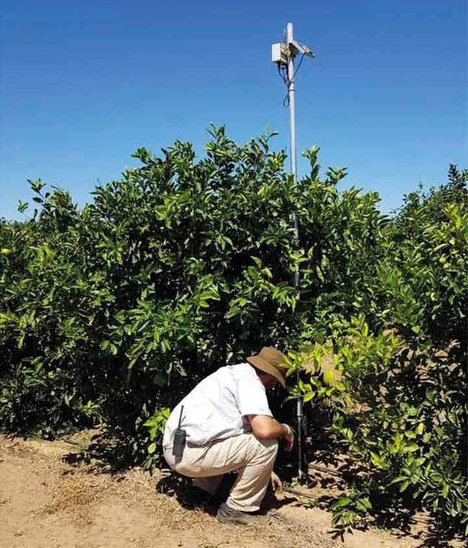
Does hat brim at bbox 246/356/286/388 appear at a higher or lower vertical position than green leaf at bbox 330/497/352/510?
higher

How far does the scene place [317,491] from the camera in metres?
3.97

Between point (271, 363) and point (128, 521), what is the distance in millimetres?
1372

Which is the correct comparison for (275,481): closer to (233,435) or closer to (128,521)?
(233,435)

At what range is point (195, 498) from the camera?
12.8 ft

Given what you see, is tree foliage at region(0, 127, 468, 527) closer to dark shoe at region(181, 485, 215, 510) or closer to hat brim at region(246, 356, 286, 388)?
hat brim at region(246, 356, 286, 388)

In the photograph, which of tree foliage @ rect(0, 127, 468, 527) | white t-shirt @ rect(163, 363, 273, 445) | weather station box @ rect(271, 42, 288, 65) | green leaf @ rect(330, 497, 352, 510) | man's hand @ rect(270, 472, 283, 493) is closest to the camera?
tree foliage @ rect(0, 127, 468, 527)

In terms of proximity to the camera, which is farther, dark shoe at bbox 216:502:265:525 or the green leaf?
dark shoe at bbox 216:502:265:525

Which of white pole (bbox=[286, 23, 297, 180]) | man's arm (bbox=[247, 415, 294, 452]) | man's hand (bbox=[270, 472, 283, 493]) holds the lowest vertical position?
man's hand (bbox=[270, 472, 283, 493])

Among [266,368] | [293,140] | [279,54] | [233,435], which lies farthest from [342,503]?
[279,54]

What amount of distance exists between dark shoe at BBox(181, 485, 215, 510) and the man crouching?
26 cm

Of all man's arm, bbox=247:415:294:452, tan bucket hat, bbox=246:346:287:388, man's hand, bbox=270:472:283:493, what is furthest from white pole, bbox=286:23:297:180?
man's hand, bbox=270:472:283:493

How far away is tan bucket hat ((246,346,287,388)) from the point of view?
3.55m

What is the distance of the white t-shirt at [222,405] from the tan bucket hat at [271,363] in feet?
0.27

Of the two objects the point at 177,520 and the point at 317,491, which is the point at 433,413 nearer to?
the point at 317,491
